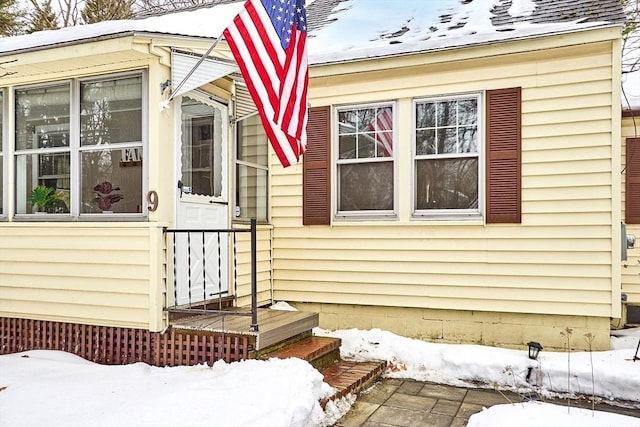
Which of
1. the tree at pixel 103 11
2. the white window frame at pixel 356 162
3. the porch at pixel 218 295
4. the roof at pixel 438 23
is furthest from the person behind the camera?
the tree at pixel 103 11

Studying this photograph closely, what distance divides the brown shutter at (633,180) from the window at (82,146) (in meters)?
5.51

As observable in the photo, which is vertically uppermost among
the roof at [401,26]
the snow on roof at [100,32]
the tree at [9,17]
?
the tree at [9,17]

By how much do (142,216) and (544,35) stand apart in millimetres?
4093

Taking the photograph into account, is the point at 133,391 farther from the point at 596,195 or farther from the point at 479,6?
the point at 479,6

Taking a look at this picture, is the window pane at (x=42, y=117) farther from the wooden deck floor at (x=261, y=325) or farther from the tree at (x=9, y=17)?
the tree at (x=9, y=17)

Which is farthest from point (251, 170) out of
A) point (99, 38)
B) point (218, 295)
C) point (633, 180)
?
point (633, 180)

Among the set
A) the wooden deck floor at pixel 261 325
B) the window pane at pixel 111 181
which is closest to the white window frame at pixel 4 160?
the window pane at pixel 111 181

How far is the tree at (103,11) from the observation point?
1371cm

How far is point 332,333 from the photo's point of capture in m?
5.43

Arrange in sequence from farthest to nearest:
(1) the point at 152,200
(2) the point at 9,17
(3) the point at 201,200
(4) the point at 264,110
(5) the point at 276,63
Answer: (2) the point at 9,17 → (3) the point at 201,200 → (1) the point at 152,200 → (5) the point at 276,63 → (4) the point at 264,110

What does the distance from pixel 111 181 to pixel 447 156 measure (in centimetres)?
337

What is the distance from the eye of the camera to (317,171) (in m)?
5.68

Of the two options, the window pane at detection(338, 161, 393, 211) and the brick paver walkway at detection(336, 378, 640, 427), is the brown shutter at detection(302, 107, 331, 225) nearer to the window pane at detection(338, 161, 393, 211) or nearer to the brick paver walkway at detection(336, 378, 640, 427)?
the window pane at detection(338, 161, 393, 211)

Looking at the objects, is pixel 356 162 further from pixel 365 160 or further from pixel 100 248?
pixel 100 248
